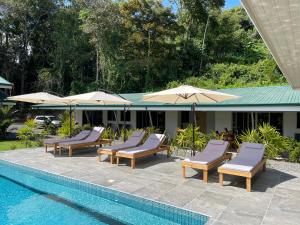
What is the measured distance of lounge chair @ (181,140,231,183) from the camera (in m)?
8.66

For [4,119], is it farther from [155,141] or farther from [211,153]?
[211,153]

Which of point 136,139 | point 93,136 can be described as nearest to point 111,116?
point 93,136

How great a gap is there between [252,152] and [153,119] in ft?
38.4

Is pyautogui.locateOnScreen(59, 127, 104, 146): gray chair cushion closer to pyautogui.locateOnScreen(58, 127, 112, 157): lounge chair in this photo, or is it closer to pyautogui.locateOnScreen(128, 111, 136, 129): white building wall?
pyautogui.locateOnScreen(58, 127, 112, 157): lounge chair

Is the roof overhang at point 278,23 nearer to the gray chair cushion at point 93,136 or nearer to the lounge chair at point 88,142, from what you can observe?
the lounge chair at point 88,142

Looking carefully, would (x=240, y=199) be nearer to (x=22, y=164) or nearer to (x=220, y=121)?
(x=22, y=164)


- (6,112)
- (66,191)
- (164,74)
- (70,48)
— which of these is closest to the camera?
(66,191)

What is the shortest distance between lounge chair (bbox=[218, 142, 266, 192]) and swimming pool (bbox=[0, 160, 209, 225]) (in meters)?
2.28

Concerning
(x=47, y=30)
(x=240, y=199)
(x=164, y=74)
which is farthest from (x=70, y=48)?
(x=240, y=199)

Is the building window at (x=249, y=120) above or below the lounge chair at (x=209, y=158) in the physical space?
above

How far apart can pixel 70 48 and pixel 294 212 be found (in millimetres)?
35038

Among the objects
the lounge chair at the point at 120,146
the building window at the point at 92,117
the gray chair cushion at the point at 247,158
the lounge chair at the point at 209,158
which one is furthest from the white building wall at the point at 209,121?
the gray chair cushion at the point at 247,158

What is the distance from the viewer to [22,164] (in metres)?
10.8

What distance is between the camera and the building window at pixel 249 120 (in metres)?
15.7
